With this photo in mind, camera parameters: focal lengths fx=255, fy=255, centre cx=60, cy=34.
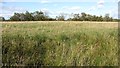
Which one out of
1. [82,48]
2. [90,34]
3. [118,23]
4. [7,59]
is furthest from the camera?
[118,23]

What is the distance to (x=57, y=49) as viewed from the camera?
5426 millimetres

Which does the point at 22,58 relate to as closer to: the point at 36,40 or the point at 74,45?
the point at 36,40

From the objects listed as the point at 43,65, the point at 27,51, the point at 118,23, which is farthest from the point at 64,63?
the point at 118,23

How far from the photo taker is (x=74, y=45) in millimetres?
5551

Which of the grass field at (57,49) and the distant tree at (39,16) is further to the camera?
the distant tree at (39,16)

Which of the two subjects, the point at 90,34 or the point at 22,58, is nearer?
the point at 22,58

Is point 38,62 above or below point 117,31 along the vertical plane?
below

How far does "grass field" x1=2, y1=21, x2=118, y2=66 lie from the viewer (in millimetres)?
5203

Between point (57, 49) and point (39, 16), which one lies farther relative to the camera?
point (39, 16)

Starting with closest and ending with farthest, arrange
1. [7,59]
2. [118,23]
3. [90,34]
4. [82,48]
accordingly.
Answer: [7,59] < [82,48] < [90,34] < [118,23]

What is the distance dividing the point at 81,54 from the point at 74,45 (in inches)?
11.8

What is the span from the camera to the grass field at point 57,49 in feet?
17.1

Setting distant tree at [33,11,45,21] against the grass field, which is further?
distant tree at [33,11,45,21]

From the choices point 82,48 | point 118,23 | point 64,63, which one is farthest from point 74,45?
point 118,23
